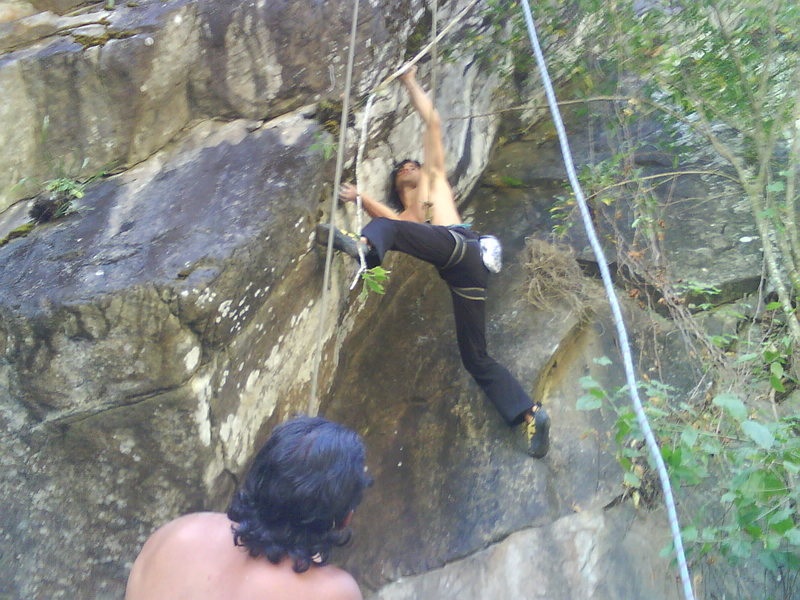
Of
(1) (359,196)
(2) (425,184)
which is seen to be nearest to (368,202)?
(1) (359,196)

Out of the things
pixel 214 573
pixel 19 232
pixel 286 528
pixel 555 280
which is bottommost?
pixel 555 280

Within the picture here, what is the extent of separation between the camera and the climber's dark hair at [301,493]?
1500mm

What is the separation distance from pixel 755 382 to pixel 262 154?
2589 millimetres

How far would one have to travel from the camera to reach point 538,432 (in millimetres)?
3686

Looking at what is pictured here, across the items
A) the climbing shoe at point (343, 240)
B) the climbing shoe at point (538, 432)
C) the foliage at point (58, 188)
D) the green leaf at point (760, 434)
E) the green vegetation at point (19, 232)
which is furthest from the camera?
the climbing shoe at point (538, 432)

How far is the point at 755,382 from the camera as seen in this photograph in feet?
11.1

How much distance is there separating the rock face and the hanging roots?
9 cm

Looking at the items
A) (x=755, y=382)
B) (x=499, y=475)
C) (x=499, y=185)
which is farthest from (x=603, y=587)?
(x=499, y=185)

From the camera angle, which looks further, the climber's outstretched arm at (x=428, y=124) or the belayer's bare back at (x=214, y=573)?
the climber's outstretched arm at (x=428, y=124)

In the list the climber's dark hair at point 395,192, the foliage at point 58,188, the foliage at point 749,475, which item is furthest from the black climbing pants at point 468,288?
the foliage at point 58,188

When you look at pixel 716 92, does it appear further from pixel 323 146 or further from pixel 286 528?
pixel 286 528

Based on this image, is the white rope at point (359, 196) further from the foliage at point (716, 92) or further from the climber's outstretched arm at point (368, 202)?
the foliage at point (716, 92)

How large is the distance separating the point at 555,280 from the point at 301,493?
3.12 m

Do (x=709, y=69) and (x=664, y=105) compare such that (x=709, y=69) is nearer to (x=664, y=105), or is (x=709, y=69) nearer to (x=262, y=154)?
(x=664, y=105)
